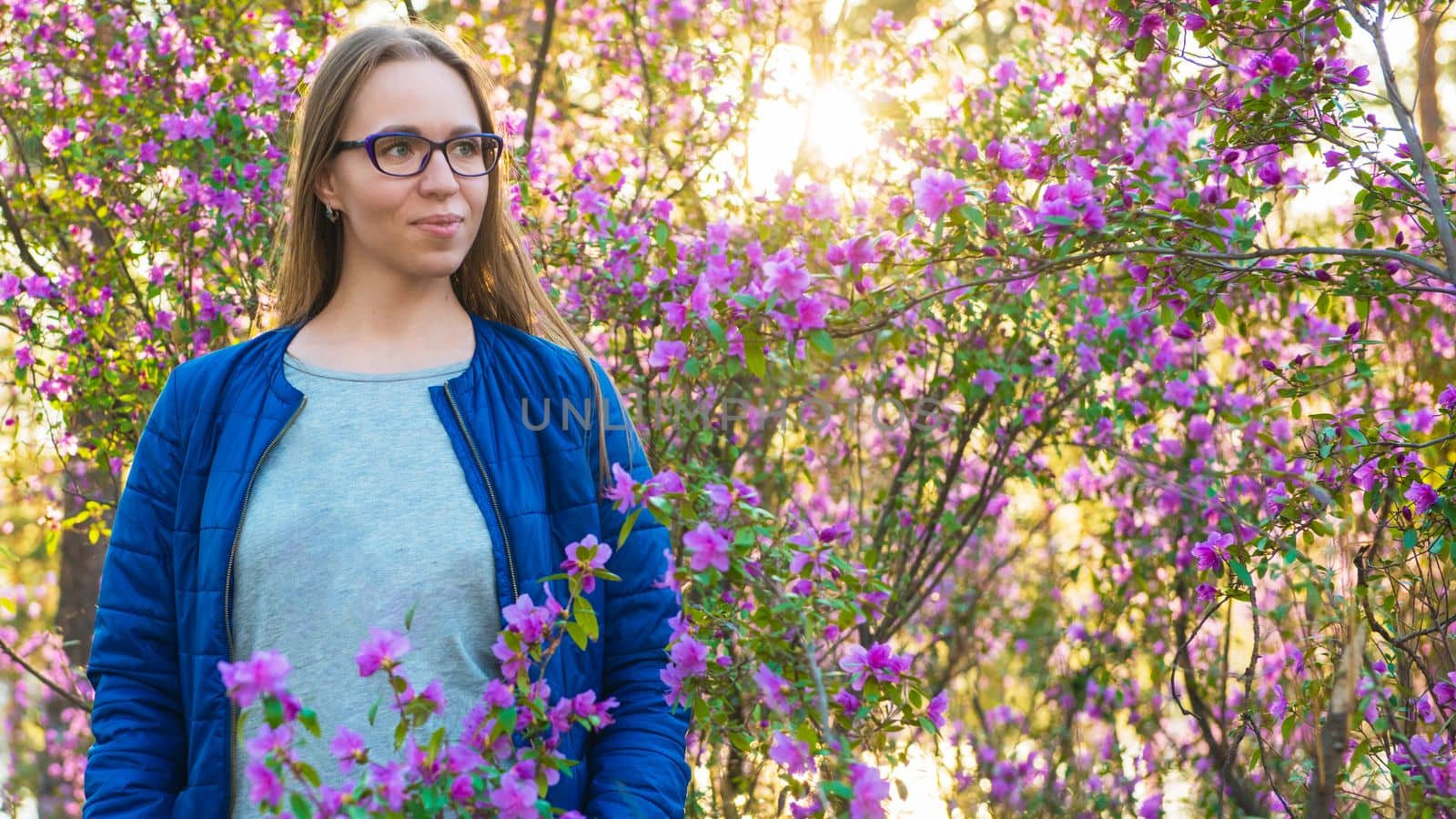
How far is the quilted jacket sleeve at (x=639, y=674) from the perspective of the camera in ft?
5.62

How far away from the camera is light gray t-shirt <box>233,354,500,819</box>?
166 centimetres

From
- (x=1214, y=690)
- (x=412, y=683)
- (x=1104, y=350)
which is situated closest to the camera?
(x=412, y=683)

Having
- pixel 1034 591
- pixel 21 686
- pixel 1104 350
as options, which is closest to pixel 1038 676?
pixel 1034 591

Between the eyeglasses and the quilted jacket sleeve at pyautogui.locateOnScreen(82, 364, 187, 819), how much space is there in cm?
46

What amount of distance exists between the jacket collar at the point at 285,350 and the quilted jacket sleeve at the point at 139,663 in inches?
6.2

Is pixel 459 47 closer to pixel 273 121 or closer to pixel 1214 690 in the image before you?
pixel 273 121

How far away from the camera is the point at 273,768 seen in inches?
50.7

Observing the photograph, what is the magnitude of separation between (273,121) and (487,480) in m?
1.85

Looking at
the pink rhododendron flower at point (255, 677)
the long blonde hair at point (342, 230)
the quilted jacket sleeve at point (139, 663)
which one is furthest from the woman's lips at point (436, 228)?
the pink rhododendron flower at point (255, 677)

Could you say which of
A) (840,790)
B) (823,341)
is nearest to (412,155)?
(823,341)

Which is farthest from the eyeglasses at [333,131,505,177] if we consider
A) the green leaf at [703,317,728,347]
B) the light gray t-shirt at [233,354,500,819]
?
the green leaf at [703,317,728,347]

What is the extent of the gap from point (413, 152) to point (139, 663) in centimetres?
74

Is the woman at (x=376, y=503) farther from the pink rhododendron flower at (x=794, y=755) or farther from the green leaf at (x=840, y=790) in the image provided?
the green leaf at (x=840, y=790)

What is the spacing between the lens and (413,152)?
1786 millimetres
